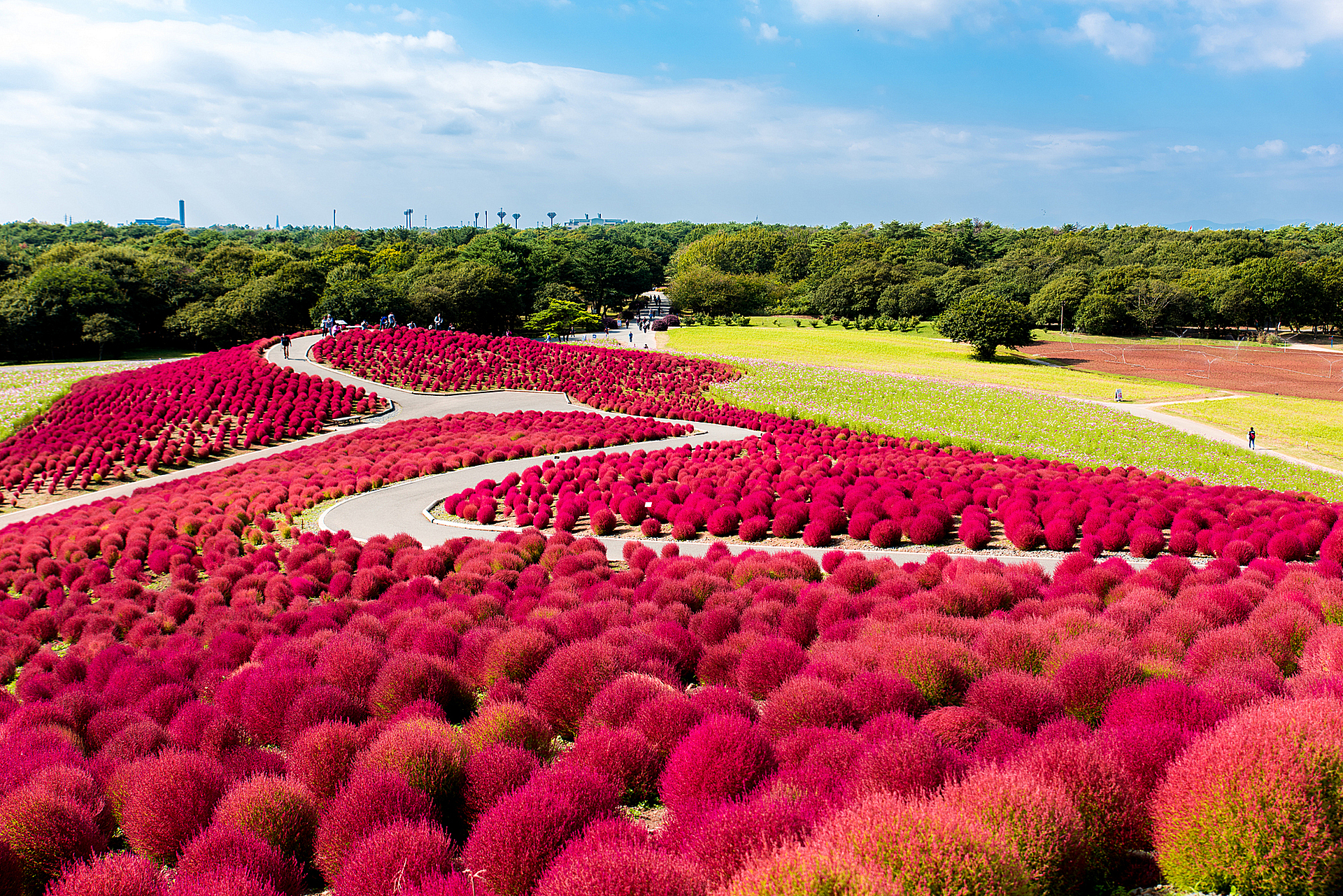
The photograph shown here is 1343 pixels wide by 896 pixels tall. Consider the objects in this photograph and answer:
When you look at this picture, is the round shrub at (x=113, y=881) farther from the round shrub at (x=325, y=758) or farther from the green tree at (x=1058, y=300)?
the green tree at (x=1058, y=300)

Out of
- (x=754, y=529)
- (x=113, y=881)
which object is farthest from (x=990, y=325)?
(x=113, y=881)

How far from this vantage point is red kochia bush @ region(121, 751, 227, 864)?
18.8 feet

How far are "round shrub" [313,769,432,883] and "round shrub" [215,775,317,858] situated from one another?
13 cm

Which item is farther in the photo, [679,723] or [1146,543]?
[1146,543]

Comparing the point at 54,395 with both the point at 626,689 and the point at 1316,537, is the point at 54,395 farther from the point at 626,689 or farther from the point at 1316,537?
the point at 1316,537

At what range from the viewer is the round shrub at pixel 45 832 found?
5488mm

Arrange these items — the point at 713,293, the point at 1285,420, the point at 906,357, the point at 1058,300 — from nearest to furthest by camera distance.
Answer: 1. the point at 1285,420
2. the point at 906,357
3. the point at 1058,300
4. the point at 713,293

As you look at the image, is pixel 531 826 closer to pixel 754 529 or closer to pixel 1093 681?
pixel 1093 681

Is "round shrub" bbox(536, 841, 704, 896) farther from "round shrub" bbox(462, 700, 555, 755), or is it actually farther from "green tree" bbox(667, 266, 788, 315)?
"green tree" bbox(667, 266, 788, 315)

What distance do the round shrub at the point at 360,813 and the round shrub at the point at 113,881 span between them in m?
0.94

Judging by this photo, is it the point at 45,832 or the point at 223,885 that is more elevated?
the point at 223,885

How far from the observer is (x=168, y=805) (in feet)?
19.0

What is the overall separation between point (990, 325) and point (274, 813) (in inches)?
2989

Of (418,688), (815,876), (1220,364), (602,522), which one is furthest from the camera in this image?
(1220,364)
